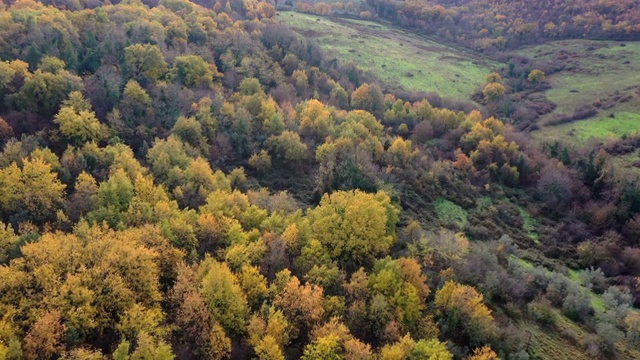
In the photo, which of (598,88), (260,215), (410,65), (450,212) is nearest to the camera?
(260,215)

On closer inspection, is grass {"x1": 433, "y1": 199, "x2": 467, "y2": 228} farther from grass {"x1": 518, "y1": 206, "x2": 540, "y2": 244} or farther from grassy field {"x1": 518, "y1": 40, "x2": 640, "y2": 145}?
grassy field {"x1": 518, "y1": 40, "x2": 640, "y2": 145}

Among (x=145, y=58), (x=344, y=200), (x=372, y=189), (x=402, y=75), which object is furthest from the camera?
(x=402, y=75)

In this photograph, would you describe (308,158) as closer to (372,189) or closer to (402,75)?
(372,189)

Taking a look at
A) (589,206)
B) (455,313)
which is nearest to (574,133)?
(589,206)

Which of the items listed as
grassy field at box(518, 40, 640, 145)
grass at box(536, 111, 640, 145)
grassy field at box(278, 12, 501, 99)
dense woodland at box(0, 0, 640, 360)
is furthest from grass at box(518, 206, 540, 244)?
grassy field at box(278, 12, 501, 99)

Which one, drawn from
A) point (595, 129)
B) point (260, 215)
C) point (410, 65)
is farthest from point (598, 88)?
point (260, 215)

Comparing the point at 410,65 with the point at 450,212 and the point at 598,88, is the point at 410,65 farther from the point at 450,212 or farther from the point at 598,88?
the point at 450,212
